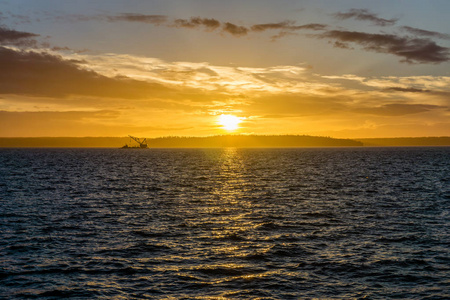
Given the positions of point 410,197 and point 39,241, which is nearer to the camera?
point 39,241

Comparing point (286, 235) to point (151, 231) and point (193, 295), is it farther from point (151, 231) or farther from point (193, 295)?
point (193, 295)

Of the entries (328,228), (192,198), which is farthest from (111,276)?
(192,198)

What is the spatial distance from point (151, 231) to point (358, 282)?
1848cm

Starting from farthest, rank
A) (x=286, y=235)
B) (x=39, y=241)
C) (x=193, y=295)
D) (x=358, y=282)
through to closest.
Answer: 1. (x=286, y=235)
2. (x=39, y=241)
3. (x=358, y=282)
4. (x=193, y=295)

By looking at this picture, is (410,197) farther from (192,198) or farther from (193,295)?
(193,295)

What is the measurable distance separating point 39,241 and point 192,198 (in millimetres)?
27196

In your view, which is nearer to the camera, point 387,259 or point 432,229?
point 387,259

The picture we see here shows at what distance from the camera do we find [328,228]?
35.9 meters

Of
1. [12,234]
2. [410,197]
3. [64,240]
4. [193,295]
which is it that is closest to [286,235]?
[193,295]

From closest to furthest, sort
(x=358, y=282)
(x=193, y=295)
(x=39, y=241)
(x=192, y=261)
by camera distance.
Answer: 1. (x=193, y=295)
2. (x=358, y=282)
3. (x=192, y=261)
4. (x=39, y=241)

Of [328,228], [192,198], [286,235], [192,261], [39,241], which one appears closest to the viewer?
[192,261]

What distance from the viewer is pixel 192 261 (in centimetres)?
2614

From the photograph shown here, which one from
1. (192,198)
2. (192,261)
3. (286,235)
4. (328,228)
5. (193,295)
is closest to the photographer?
(193,295)

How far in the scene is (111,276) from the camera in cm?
2334
